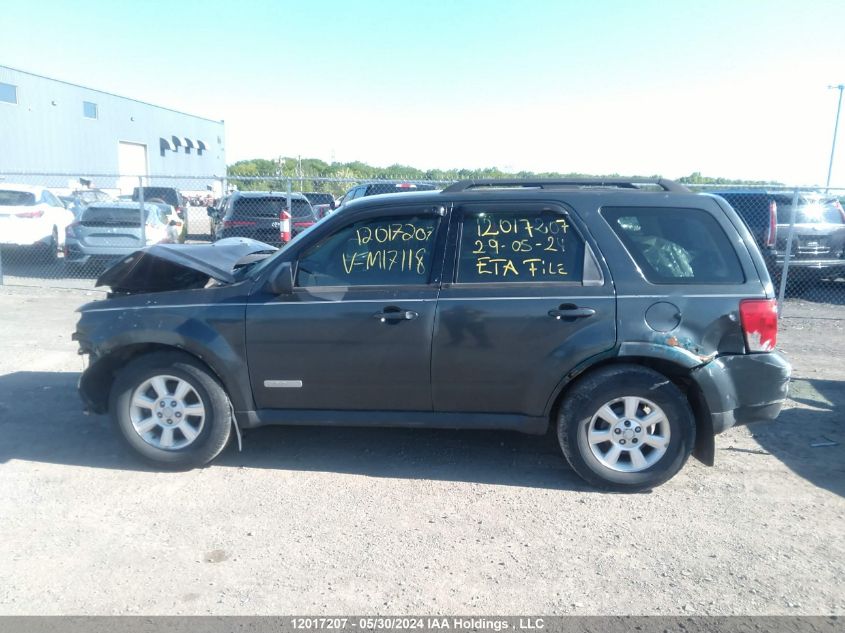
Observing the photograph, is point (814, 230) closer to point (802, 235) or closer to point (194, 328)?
point (802, 235)

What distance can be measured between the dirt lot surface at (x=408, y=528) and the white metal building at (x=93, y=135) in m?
25.5

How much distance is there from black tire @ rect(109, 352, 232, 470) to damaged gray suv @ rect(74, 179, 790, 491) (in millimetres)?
11

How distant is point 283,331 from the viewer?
4.53 meters

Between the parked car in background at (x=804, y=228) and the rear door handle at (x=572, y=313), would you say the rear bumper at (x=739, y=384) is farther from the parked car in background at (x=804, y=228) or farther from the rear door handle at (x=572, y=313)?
the parked car in background at (x=804, y=228)

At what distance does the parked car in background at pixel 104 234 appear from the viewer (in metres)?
12.8

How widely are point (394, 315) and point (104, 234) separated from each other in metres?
10.3

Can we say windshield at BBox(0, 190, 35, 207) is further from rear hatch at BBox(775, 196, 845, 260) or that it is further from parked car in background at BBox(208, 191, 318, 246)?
rear hatch at BBox(775, 196, 845, 260)

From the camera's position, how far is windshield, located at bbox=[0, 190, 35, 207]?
14.7 m

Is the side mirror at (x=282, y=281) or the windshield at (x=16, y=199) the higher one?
the windshield at (x=16, y=199)

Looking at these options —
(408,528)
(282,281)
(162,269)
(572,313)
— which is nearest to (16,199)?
(162,269)

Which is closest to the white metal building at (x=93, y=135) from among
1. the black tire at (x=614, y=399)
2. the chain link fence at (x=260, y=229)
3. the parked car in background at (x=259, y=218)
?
the chain link fence at (x=260, y=229)

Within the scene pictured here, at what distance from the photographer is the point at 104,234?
12867 mm

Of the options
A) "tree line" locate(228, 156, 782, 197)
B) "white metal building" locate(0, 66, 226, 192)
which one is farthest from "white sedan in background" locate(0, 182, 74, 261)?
"white metal building" locate(0, 66, 226, 192)

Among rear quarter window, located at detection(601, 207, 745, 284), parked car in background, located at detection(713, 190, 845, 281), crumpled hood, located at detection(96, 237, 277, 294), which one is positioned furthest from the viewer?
parked car in background, located at detection(713, 190, 845, 281)
